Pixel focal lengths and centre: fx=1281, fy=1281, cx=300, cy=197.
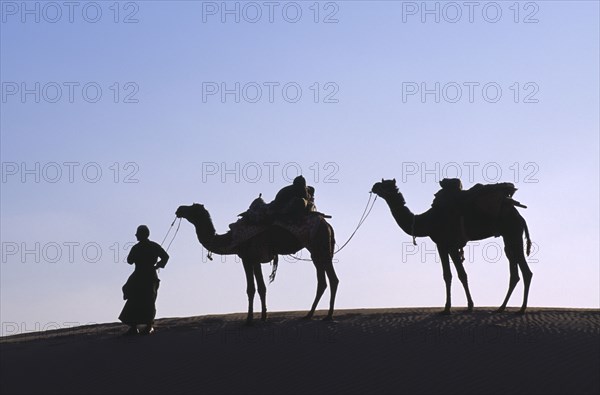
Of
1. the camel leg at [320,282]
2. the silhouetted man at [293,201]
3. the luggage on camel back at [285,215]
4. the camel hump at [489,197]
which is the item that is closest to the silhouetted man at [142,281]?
the luggage on camel back at [285,215]

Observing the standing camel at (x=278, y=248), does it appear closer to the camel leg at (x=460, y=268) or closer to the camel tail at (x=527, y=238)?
the camel leg at (x=460, y=268)

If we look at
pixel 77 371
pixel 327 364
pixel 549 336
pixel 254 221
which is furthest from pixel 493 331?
pixel 77 371

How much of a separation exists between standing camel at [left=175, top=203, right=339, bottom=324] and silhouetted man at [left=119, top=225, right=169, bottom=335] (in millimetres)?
1441

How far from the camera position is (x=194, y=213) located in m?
24.9

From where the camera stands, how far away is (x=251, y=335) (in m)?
22.9

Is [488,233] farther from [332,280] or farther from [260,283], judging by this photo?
[260,283]

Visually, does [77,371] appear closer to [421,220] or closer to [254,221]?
[254,221]

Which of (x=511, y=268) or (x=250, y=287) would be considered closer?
(x=250, y=287)

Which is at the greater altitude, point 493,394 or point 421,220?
point 421,220

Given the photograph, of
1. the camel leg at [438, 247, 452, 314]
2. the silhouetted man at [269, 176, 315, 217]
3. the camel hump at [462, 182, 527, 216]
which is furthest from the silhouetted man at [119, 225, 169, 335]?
the camel hump at [462, 182, 527, 216]

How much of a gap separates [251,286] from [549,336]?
5543mm

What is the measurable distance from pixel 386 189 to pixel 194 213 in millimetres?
3808

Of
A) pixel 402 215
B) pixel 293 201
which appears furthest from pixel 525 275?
pixel 293 201

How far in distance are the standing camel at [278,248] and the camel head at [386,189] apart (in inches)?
70.2
